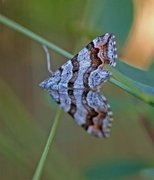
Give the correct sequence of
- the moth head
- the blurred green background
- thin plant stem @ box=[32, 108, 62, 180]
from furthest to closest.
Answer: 1. the blurred green background
2. the moth head
3. thin plant stem @ box=[32, 108, 62, 180]

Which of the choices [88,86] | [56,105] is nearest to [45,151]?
[88,86]

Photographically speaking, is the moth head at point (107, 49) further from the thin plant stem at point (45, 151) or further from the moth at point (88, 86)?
the thin plant stem at point (45, 151)

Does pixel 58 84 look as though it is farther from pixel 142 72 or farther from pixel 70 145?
pixel 70 145

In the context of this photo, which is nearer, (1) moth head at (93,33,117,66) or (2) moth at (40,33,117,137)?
(2) moth at (40,33,117,137)

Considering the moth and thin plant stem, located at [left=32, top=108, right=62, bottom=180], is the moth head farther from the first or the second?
thin plant stem, located at [left=32, top=108, right=62, bottom=180]

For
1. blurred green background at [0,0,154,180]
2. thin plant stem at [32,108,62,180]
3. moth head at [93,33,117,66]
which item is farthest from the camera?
blurred green background at [0,0,154,180]

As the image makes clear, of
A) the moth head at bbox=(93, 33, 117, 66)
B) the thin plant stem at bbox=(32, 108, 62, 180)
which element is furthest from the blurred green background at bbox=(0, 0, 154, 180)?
the thin plant stem at bbox=(32, 108, 62, 180)
